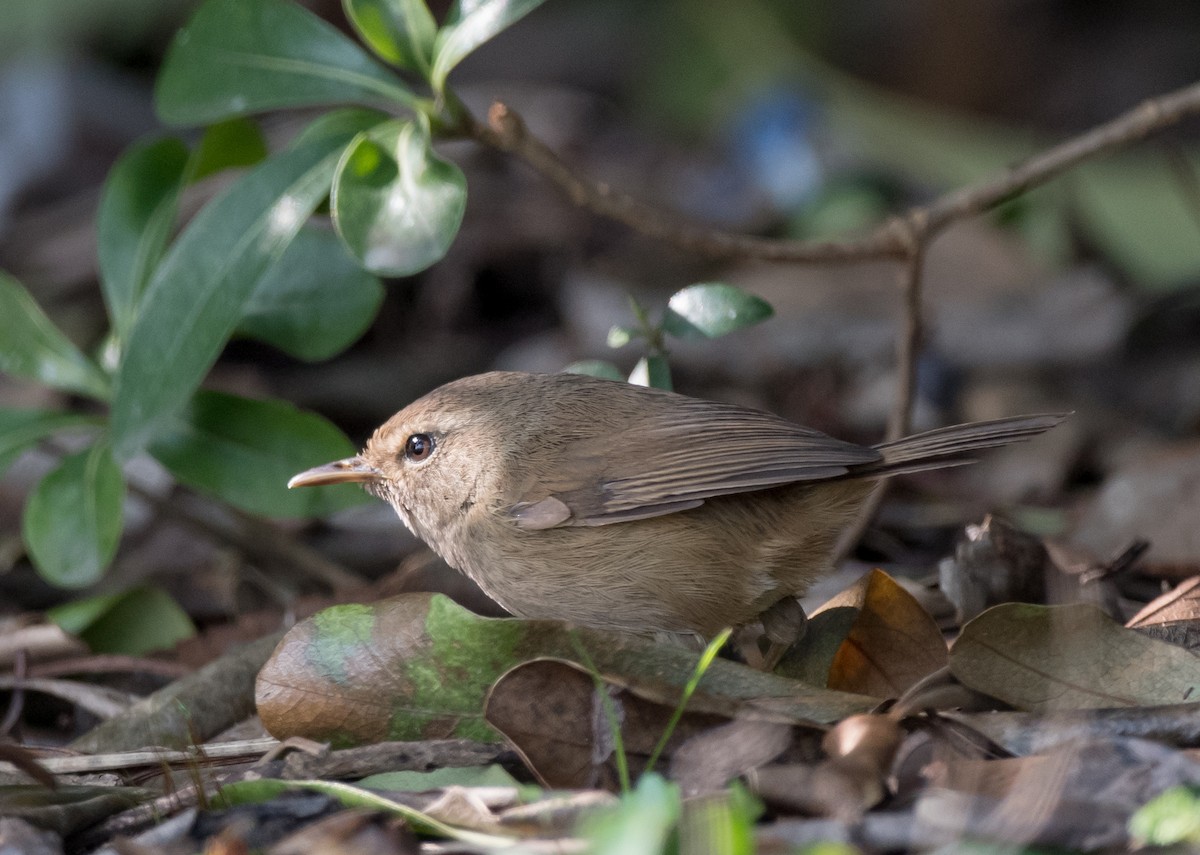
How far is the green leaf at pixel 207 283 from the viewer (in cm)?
424

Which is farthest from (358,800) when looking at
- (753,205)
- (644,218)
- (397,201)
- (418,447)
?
(753,205)

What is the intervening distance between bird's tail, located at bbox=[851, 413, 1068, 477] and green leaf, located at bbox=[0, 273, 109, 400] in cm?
278

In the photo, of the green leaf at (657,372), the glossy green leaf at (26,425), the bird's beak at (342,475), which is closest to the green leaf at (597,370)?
the green leaf at (657,372)

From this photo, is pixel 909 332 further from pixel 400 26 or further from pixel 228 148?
pixel 228 148

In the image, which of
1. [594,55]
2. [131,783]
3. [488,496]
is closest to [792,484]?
[488,496]

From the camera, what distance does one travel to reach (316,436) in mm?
4879

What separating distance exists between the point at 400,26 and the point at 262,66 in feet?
1.62

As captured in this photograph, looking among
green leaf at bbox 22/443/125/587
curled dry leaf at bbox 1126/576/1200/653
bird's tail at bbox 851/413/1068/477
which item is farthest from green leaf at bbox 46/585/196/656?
curled dry leaf at bbox 1126/576/1200/653

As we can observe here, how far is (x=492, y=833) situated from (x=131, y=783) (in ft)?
3.78

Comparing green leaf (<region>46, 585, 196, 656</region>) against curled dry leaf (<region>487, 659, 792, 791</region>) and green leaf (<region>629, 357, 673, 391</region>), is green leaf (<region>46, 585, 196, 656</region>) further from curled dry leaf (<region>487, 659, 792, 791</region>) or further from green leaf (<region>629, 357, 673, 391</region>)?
curled dry leaf (<region>487, 659, 792, 791</region>)

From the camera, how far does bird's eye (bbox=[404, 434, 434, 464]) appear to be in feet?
14.1

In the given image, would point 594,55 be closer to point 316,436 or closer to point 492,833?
point 316,436

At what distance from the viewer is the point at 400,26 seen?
4246 millimetres

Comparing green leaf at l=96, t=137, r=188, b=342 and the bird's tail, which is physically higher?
green leaf at l=96, t=137, r=188, b=342
